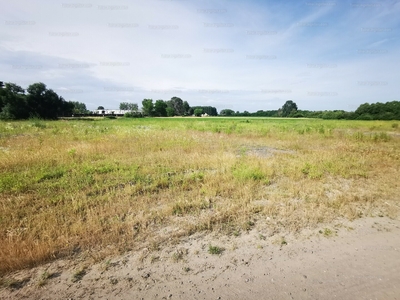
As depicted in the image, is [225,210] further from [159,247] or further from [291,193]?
[291,193]

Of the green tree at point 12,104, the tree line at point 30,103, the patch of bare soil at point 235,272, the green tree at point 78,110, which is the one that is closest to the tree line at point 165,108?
the green tree at point 78,110

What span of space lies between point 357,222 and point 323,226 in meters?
0.88

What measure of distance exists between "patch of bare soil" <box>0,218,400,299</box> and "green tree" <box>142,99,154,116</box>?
10048 centimetres

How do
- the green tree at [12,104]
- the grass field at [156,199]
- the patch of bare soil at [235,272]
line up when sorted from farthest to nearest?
the green tree at [12,104]
the grass field at [156,199]
the patch of bare soil at [235,272]

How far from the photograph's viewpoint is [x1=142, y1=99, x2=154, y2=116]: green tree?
3834 inches

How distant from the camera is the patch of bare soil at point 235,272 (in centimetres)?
244

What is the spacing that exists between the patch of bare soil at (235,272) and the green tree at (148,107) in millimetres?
100485

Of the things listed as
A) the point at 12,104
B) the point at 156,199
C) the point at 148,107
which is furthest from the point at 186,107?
the point at 156,199

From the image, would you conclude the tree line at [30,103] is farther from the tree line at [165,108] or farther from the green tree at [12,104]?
the tree line at [165,108]

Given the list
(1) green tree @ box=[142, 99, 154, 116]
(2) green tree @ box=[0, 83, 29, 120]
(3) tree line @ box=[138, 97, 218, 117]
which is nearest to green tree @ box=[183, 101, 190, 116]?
(3) tree line @ box=[138, 97, 218, 117]

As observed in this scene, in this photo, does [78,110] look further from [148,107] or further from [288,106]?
[288,106]

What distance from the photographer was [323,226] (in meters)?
3.94

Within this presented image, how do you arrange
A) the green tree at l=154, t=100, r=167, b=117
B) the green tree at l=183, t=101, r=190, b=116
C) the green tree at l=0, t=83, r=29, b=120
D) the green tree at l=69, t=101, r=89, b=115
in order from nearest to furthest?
1. the green tree at l=0, t=83, r=29, b=120
2. the green tree at l=69, t=101, r=89, b=115
3. the green tree at l=154, t=100, r=167, b=117
4. the green tree at l=183, t=101, r=190, b=116

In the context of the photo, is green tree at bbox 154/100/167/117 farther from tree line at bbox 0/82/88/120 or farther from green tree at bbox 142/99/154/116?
tree line at bbox 0/82/88/120
